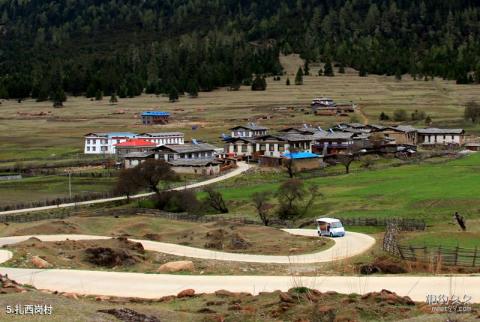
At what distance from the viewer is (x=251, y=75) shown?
199 meters

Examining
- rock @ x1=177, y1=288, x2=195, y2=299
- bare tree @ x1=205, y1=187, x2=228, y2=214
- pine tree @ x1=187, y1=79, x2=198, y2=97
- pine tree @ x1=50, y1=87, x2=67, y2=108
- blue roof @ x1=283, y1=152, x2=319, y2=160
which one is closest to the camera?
rock @ x1=177, y1=288, x2=195, y2=299

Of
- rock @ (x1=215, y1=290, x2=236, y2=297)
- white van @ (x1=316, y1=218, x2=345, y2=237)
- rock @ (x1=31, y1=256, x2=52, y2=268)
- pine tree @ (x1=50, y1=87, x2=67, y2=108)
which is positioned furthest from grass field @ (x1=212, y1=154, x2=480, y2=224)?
pine tree @ (x1=50, y1=87, x2=67, y2=108)

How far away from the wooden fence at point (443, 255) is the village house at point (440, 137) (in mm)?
72096

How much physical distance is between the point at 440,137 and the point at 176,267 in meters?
82.6

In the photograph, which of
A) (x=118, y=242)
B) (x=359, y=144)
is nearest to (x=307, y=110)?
(x=359, y=144)

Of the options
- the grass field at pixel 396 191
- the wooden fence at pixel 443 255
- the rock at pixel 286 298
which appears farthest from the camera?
the grass field at pixel 396 191

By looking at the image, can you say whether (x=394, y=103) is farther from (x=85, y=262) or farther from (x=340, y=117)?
(x=85, y=262)

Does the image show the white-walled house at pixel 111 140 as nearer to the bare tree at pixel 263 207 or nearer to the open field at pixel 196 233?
the bare tree at pixel 263 207

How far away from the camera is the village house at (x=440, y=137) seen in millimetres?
106938

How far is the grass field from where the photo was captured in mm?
54000

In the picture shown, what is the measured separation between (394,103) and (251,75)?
189 feet

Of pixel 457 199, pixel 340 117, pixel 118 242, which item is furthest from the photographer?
pixel 340 117

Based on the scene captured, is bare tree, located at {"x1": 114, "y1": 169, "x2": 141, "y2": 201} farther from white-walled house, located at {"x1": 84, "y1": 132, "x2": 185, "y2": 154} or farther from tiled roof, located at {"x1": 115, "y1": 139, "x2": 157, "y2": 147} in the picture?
white-walled house, located at {"x1": 84, "y1": 132, "x2": 185, "y2": 154}

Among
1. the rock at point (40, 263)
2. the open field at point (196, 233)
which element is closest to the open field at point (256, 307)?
the rock at point (40, 263)
